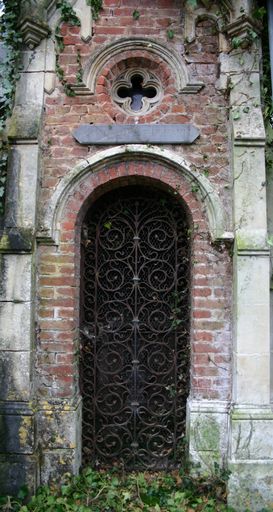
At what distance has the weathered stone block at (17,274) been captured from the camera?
4309 mm

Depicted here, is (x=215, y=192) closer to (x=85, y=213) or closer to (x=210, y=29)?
(x=85, y=213)

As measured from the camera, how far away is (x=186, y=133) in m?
4.51

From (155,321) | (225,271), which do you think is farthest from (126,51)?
(155,321)

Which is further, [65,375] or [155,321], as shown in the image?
[155,321]

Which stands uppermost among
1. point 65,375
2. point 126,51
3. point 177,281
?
point 126,51

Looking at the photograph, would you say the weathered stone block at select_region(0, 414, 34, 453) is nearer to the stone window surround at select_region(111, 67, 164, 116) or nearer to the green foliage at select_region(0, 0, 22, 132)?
the green foliage at select_region(0, 0, 22, 132)

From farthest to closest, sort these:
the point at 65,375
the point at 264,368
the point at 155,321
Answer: the point at 155,321
the point at 65,375
the point at 264,368

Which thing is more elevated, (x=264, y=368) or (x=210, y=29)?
(x=210, y=29)

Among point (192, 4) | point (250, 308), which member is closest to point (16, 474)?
point (250, 308)

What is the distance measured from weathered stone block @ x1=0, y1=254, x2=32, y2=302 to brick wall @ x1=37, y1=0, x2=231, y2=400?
0.71 ft

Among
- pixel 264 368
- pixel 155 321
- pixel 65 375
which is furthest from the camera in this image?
pixel 155 321

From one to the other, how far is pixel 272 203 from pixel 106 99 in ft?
6.56

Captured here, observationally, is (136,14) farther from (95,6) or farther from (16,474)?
(16,474)

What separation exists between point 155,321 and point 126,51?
281 cm
